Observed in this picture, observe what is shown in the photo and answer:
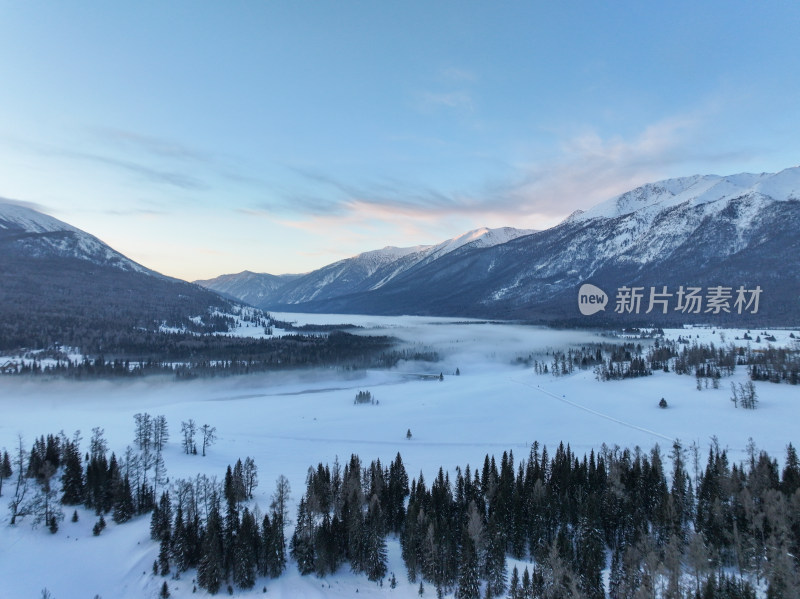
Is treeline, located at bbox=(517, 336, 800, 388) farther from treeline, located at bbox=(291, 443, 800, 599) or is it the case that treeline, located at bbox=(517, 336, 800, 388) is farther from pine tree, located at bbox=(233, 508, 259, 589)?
pine tree, located at bbox=(233, 508, 259, 589)

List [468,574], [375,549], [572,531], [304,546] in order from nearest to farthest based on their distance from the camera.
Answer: [468,574]
[375,549]
[304,546]
[572,531]

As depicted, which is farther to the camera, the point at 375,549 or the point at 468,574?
the point at 375,549

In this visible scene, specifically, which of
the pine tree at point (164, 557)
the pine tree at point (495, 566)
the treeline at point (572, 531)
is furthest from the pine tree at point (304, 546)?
the pine tree at point (495, 566)

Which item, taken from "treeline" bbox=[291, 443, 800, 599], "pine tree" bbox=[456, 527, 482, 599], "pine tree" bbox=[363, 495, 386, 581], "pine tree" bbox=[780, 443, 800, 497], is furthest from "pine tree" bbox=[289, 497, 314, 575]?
"pine tree" bbox=[780, 443, 800, 497]

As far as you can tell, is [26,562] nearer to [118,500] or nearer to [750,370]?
[118,500]

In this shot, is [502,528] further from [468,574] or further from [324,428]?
[324,428]

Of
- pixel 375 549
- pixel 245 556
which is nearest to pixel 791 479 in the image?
pixel 375 549

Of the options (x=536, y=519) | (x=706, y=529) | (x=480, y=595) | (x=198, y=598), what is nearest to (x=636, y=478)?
(x=706, y=529)

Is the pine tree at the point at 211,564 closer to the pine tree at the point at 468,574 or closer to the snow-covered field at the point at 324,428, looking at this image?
the snow-covered field at the point at 324,428
